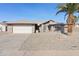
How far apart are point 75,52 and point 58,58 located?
1388 mm

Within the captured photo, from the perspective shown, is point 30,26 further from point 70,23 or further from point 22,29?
point 70,23

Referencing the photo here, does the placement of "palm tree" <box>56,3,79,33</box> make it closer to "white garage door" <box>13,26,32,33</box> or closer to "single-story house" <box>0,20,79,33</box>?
"single-story house" <box>0,20,79,33</box>

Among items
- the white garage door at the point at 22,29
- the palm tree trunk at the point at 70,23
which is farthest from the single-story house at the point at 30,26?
the palm tree trunk at the point at 70,23

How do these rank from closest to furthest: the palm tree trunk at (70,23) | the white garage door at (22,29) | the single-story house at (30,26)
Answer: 1. the white garage door at (22,29)
2. the single-story house at (30,26)
3. the palm tree trunk at (70,23)

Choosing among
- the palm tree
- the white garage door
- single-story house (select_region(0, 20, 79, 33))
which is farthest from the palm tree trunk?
the white garage door

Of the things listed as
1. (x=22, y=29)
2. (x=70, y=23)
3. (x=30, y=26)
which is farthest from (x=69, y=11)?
(x=22, y=29)

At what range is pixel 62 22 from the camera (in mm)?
15453

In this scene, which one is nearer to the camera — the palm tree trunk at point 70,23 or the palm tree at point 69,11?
the palm tree at point 69,11

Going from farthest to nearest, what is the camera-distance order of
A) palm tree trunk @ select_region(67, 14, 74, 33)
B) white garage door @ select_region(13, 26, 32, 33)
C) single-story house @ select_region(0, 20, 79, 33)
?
palm tree trunk @ select_region(67, 14, 74, 33)
single-story house @ select_region(0, 20, 79, 33)
white garage door @ select_region(13, 26, 32, 33)

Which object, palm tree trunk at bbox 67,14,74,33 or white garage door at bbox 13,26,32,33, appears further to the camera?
palm tree trunk at bbox 67,14,74,33

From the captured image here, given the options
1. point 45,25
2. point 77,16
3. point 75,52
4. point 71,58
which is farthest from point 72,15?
point 71,58

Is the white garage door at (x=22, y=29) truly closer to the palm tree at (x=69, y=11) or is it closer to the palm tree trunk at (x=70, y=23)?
the palm tree at (x=69, y=11)

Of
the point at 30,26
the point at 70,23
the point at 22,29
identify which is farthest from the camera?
the point at 30,26

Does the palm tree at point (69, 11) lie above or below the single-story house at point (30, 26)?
above
